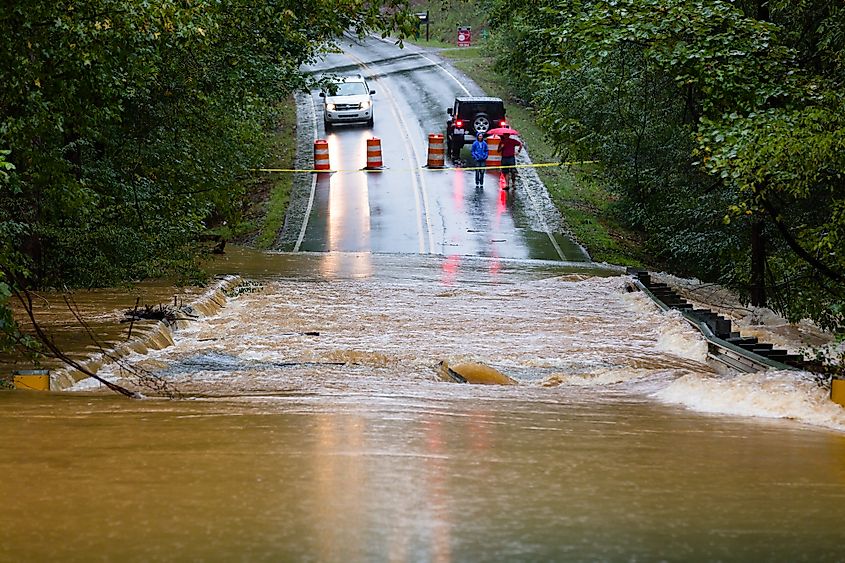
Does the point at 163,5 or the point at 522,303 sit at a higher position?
the point at 163,5

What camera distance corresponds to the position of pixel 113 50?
12.7m

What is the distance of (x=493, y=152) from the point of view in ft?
133

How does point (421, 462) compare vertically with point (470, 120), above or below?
below

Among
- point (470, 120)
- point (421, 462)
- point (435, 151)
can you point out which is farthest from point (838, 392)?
point (470, 120)

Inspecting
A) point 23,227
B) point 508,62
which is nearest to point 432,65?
point 508,62

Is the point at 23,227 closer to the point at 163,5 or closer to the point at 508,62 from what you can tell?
the point at 163,5

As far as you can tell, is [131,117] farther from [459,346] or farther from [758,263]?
[758,263]

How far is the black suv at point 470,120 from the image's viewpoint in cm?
4241

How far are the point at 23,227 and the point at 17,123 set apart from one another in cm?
234

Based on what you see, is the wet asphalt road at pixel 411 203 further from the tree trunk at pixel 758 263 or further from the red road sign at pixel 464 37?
the red road sign at pixel 464 37

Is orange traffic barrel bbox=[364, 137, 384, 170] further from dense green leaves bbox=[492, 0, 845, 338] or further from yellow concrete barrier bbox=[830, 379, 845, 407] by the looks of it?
yellow concrete barrier bbox=[830, 379, 845, 407]

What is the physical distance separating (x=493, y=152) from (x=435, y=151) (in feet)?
6.59

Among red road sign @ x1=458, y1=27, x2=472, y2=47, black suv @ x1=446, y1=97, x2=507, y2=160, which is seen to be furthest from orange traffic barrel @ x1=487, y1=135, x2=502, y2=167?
red road sign @ x1=458, y1=27, x2=472, y2=47

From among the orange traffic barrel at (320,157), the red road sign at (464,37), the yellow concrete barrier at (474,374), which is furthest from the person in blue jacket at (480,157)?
the red road sign at (464,37)
